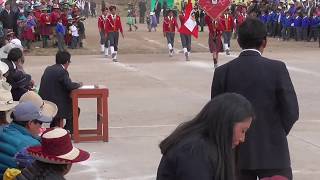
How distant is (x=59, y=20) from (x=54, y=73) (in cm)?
1728

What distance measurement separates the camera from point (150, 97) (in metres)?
14.3

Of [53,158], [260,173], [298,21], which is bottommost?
[298,21]

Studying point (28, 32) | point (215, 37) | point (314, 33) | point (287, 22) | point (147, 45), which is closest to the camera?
point (215, 37)

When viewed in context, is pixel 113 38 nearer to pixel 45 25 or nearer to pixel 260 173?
pixel 45 25

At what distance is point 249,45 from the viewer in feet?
16.6

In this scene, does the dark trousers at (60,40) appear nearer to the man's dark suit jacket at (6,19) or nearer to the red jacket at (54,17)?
the red jacket at (54,17)

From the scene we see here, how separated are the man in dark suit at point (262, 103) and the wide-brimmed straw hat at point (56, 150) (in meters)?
1.53

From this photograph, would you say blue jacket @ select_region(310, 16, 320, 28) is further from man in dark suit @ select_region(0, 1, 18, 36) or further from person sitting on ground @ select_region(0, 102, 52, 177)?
person sitting on ground @ select_region(0, 102, 52, 177)

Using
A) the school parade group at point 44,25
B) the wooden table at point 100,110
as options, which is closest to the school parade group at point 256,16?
the school parade group at point 44,25

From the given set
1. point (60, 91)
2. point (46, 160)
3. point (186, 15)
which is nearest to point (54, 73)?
point (60, 91)

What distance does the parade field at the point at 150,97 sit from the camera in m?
8.53

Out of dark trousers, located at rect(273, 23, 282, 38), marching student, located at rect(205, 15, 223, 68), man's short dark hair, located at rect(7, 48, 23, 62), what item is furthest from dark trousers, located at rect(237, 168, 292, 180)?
dark trousers, located at rect(273, 23, 282, 38)

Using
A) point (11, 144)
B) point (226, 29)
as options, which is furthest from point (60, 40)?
point (11, 144)

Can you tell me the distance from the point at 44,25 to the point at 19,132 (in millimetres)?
22031
